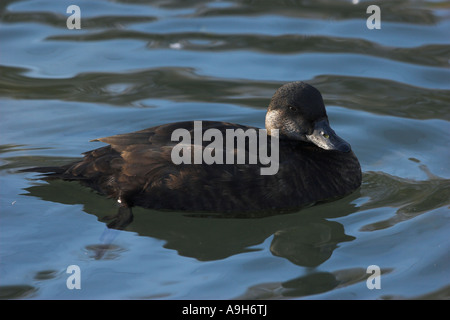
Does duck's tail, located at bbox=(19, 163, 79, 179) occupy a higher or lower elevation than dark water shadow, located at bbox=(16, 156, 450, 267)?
higher

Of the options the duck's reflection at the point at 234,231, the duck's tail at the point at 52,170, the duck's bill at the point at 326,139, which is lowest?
the duck's reflection at the point at 234,231

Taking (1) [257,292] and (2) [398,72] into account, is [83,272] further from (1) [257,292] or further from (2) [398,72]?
(2) [398,72]

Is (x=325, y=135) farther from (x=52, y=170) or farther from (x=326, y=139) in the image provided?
(x=52, y=170)

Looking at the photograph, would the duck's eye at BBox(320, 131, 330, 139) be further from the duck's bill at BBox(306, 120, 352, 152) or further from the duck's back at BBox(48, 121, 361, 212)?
the duck's back at BBox(48, 121, 361, 212)

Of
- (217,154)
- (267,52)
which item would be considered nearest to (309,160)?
(217,154)

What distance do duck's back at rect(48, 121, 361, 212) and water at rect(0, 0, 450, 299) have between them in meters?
0.14

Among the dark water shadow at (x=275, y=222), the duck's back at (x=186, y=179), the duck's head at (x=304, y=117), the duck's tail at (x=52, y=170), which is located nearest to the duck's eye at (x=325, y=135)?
the duck's head at (x=304, y=117)

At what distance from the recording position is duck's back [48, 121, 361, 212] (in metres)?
5.64

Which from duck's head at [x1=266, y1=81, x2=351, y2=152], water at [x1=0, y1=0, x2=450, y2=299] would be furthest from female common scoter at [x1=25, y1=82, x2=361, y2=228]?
water at [x1=0, y1=0, x2=450, y2=299]

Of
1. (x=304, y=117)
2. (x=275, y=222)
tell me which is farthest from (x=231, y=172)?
(x=304, y=117)

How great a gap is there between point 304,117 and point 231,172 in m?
0.82

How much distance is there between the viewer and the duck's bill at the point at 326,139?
592 cm

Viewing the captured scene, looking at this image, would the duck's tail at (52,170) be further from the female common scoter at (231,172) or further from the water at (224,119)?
the water at (224,119)
